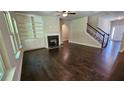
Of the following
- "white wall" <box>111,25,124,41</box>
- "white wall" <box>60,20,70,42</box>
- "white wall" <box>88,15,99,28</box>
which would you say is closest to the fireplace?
"white wall" <box>60,20,70,42</box>

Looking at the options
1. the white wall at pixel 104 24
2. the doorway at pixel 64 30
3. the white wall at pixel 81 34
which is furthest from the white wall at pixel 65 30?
the white wall at pixel 104 24

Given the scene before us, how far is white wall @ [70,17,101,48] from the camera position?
5900mm

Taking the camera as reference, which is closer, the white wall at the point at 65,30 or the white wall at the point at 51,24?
the white wall at the point at 51,24

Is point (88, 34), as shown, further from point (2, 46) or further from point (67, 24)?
point (2, 46)

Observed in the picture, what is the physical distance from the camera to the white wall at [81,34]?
5900 mm

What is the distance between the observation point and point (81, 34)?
6.68 meters

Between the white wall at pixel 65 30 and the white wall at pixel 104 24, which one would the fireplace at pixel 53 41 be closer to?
the white wall at pixel 65 30

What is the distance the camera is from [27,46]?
4.88 metres

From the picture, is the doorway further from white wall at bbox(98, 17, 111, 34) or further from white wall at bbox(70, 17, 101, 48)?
white wall at bbox(98, 17, 111, 34)

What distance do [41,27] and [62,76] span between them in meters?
4.04

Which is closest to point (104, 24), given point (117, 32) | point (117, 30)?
point (117, 30)

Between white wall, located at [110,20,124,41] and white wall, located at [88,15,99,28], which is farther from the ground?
white wall, located at [88,15,99,28]

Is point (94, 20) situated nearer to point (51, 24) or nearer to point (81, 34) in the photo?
point (81, 34)

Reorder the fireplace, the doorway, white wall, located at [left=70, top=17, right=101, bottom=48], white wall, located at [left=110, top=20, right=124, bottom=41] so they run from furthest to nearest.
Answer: the doorway → white wall, located at [left=110, top=20, right=124, bottom=41] → white wall, located at [left=70, top=17, right=101, bottom=48] → the fireplace
